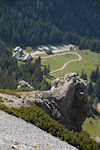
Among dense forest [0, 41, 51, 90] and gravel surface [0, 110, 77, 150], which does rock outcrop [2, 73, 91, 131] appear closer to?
gravel surface [0, 110, 77, 150]

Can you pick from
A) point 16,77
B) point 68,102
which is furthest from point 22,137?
point 16,77

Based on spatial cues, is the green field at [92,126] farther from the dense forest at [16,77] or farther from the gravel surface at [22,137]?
the gravel surface at [22,137]

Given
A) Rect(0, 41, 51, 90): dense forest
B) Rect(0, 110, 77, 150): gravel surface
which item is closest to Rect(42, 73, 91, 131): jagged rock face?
Rect(0, 110, 77, 150): gravel surface

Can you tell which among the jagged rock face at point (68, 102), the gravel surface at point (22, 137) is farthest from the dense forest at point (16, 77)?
the gravel surface at point (22, 137)

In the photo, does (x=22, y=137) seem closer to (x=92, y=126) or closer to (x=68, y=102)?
(x=68, y=102)

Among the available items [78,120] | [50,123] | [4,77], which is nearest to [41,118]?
[50,123]

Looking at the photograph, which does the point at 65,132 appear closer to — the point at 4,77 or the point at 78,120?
the point at 78,120
